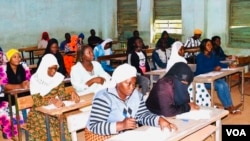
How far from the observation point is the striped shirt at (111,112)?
2529 millimetres

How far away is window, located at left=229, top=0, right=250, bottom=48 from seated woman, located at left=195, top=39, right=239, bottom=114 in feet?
11.0

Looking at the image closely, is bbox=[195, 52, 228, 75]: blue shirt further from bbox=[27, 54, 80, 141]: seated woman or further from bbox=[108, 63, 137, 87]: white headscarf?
bbox=[108, 63, 137, 87]: white headscarf

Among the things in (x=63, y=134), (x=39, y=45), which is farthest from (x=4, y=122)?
(x=39, y=45)

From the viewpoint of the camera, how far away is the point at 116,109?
105 inches

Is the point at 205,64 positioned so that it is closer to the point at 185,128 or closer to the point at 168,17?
the point at 185,128

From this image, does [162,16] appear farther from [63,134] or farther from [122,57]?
[63,134]

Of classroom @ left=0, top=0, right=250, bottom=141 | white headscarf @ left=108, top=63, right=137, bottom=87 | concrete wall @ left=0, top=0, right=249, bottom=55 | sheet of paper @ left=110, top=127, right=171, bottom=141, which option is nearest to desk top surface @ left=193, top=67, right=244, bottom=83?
classroom @ left=0, top=0, right=250, bottom=141

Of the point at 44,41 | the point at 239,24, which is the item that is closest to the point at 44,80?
the point at 239,24

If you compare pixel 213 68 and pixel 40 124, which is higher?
pixel 213 68

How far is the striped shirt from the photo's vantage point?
2529 millimetres

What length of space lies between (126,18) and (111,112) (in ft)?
29.3

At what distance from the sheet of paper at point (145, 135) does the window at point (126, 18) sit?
8.67 metres

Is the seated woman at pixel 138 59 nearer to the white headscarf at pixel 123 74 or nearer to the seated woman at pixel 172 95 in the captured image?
the seated woman at pixel 172 95

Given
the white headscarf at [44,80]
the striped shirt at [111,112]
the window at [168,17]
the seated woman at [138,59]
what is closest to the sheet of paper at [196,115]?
the striped shirt at [111,112]
